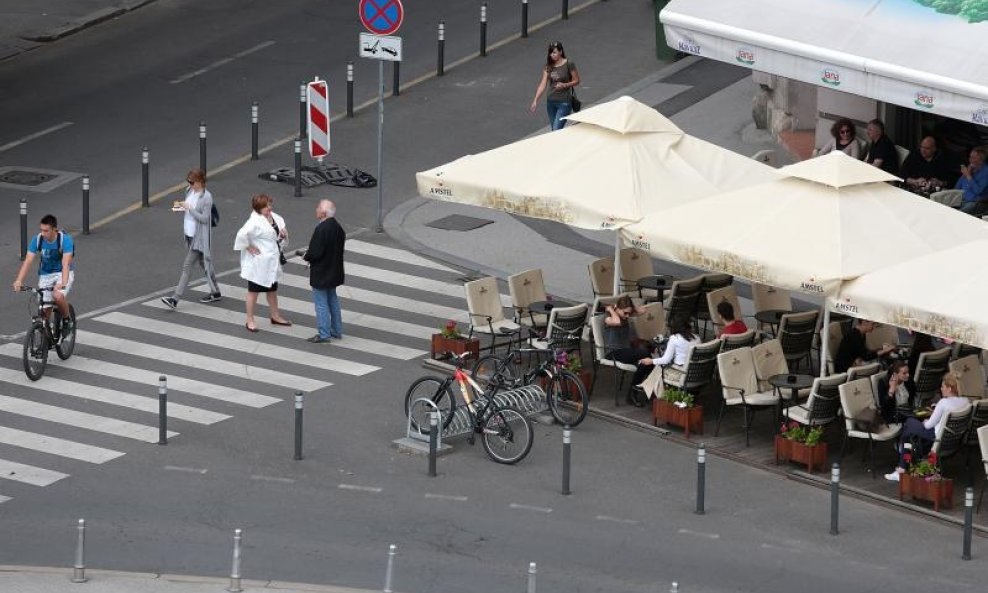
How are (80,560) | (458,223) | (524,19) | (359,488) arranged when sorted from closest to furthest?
1. (80,560)
2. (359,488)
3. (458,223)
4. (524,19)

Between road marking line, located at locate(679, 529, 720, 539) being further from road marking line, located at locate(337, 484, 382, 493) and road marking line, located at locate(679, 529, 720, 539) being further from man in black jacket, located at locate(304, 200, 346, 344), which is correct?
man in black jacket, located at locate(304, 200, 346, 344)

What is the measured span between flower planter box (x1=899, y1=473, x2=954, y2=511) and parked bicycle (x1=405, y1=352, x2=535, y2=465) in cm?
364

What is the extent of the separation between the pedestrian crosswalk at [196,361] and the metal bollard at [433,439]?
8.78 feet

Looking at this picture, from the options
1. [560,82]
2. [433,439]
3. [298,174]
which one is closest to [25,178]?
[298,174]

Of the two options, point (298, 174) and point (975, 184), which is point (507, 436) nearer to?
point (975, 184)

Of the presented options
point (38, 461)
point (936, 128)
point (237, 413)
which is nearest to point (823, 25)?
point (936, 128)

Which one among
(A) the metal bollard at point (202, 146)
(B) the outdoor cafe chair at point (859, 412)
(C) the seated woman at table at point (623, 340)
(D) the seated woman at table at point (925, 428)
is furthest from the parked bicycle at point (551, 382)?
(A) the metal bollard at point (202, 146)

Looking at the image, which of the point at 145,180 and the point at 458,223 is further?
the point at 458,223

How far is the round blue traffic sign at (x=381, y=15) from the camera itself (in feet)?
94.6

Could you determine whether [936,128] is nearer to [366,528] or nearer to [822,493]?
[822,493]

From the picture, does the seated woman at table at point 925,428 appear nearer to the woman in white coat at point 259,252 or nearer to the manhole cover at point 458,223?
the woman in white coat at point 259,252

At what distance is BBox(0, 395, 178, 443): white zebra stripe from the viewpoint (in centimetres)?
2133

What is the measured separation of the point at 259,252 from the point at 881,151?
30.5 feet

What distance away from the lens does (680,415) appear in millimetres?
21625
